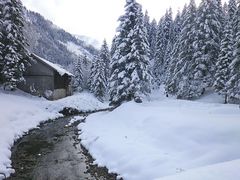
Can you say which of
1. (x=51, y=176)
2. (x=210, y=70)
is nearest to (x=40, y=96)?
(x=210, y=70)

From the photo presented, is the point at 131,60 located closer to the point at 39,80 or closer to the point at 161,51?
the point at 39,80

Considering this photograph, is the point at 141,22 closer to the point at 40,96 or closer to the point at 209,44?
the point at 209,44

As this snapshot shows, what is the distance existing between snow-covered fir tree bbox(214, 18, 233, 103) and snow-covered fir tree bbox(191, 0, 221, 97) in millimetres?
2139

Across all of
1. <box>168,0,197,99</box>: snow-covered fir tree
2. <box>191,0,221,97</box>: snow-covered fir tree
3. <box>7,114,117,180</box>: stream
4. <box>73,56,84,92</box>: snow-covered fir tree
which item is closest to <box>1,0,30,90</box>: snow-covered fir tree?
<box>7,114,117,180</box>: stream

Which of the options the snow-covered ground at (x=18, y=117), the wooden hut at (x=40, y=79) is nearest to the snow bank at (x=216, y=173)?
the snow-covered ground at (x=18, y=117)

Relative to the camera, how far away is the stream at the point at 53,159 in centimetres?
1352

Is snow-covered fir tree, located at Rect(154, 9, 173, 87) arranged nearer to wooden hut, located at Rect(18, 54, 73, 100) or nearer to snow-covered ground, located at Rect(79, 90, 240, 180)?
wooden hut, located at Rect(18, 54, 73, 100)

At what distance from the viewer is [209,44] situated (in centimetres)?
4081

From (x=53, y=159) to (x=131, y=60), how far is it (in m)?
15.9

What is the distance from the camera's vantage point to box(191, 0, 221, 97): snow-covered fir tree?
40.1 metres

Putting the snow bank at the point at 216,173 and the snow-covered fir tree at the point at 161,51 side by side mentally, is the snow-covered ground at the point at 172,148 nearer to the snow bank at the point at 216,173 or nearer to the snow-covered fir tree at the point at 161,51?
the snow bank at the point at 216,173

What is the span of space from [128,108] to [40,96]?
21441 mm

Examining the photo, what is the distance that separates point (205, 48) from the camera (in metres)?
40.8

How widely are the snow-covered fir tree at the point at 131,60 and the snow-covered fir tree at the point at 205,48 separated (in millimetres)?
12729
